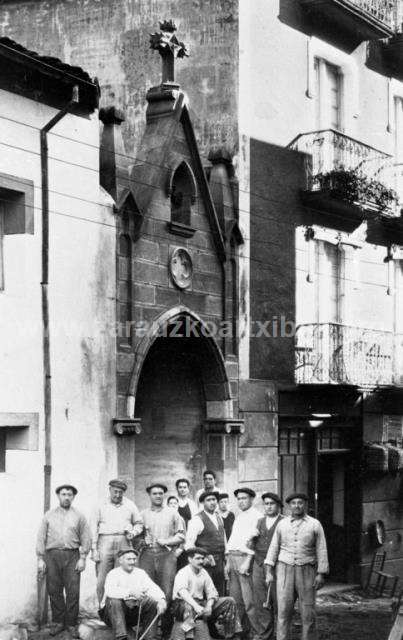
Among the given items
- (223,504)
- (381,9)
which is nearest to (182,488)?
(223,504)

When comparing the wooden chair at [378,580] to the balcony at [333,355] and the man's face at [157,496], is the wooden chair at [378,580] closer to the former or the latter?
the balcony at [333,355]

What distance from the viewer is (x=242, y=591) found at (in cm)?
1422

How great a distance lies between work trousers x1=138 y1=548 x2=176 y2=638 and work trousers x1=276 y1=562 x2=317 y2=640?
1439 mm

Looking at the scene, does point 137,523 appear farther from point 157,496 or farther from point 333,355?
point 333,355

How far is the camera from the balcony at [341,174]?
2014 centimetres

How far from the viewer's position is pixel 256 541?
46.4 ft

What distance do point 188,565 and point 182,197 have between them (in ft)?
23.1

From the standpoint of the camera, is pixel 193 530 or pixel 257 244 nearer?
pixel 193 530

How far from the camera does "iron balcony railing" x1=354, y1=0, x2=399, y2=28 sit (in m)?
21.1

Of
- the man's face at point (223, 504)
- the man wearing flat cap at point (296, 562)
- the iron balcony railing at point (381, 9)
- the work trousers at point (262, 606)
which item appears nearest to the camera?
the man wearing flat cap at point (296, 562)

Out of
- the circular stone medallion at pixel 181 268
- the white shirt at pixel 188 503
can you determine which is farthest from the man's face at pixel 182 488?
the circular stone medallion at pixel 181 268

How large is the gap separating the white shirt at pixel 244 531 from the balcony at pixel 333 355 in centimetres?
606

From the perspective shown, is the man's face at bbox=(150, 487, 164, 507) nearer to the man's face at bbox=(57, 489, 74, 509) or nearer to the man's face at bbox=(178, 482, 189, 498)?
the man's face at bbox=(57, 489, 74, 509)

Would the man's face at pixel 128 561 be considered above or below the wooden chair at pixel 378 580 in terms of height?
above
